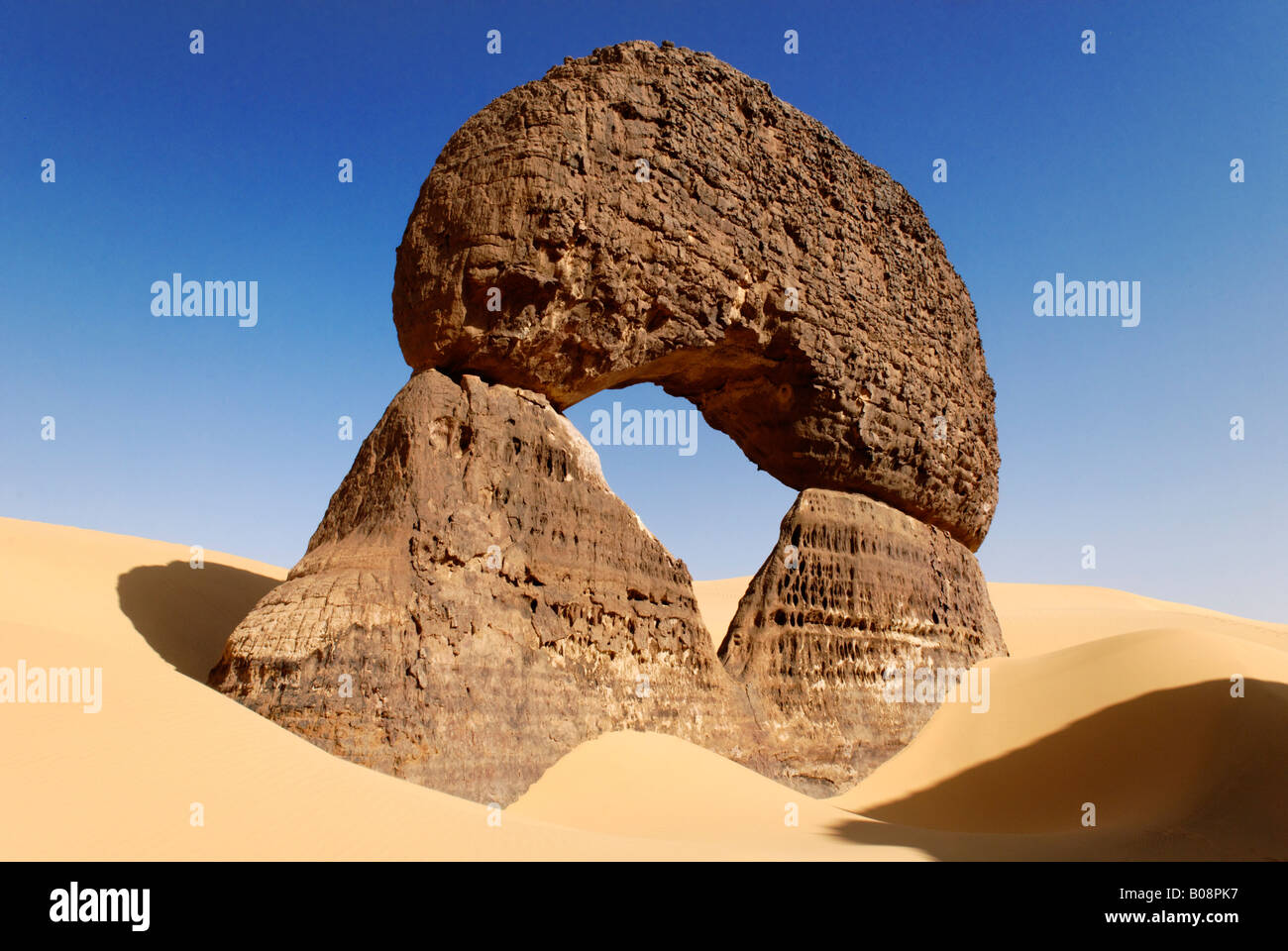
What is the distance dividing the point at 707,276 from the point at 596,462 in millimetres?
2193

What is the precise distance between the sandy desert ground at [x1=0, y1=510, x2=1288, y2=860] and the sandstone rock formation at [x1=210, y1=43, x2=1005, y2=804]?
1.91ft

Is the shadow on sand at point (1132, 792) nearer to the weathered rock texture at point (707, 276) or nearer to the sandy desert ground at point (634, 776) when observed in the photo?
the sandy desert ground at point (634, 776)

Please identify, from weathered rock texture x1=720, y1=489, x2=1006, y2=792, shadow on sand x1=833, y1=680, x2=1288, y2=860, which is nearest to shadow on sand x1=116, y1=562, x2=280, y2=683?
weathered rock texture x1=720, y1=489, x2=1006, y2=792

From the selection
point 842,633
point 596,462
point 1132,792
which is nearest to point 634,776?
point 596,462

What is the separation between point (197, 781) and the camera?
466cm

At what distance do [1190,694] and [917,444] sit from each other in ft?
13.6

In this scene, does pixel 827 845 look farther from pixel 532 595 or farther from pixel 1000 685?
pixel 1000 685

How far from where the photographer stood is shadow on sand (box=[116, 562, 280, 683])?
8.91m

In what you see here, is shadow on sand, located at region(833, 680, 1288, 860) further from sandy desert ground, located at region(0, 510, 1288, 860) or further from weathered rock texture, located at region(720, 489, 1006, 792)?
weathered rock texture, located at region(720, 489, 1006, 792)

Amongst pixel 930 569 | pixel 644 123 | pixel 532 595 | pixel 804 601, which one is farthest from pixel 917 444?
pixel 532 595

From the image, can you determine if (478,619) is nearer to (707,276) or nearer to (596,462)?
(596,462)

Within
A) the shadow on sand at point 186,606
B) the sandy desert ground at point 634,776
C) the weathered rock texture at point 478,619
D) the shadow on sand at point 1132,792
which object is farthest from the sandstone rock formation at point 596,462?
the shadow on sand at point 186,606

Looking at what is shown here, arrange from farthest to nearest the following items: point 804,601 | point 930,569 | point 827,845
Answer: point 930,569
point 804,601
point 827,845

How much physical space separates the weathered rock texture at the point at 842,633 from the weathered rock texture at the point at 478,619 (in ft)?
2.01
